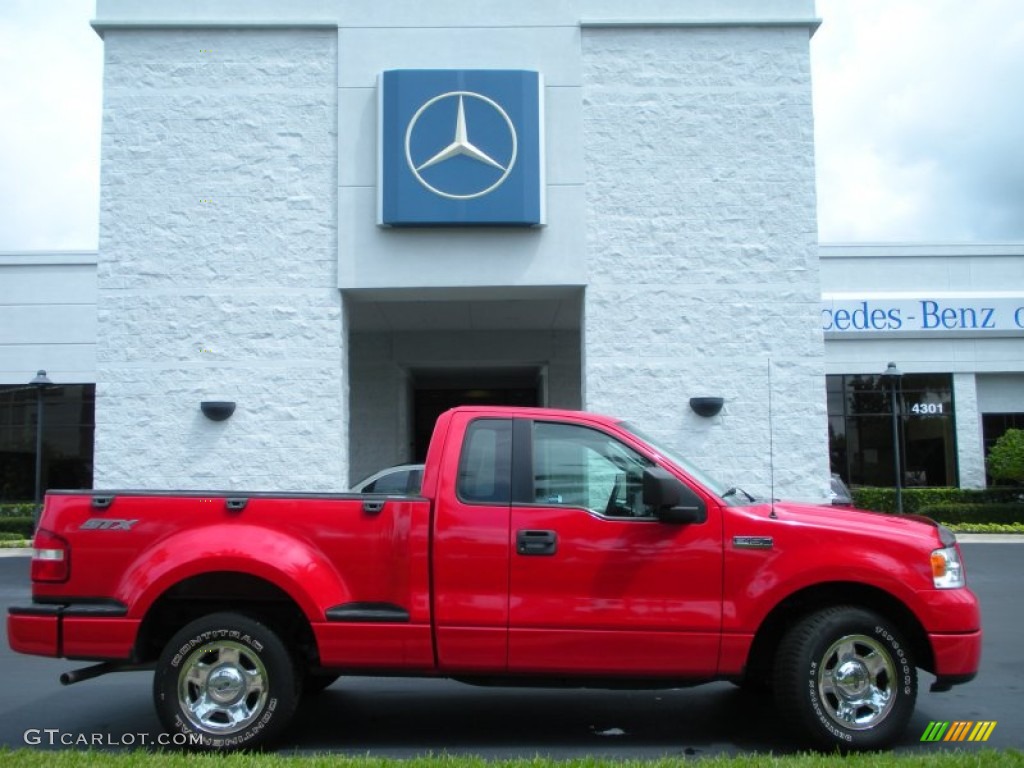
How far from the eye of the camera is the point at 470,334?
16812mm

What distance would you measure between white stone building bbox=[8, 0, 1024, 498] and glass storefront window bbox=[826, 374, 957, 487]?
14.1 m

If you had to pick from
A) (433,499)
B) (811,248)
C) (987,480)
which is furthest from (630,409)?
(987,480)

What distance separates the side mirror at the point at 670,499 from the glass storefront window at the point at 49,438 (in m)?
23.3

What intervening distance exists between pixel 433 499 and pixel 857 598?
8.38ft

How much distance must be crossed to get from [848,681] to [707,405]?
23.5 ft

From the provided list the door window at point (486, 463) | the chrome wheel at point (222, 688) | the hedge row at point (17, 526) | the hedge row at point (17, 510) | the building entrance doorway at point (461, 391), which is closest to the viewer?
the chrome wheel at point (222, 688)

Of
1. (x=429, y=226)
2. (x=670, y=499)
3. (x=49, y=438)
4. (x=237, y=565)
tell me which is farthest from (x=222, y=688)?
(x=49, y=438)

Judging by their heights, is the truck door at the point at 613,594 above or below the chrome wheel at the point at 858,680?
above

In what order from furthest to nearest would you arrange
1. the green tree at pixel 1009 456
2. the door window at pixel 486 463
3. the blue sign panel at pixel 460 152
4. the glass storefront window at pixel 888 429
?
the glass storefront window at pixel 888 429 < the green tree at pixel 1009 456 < the blue sign panel at pixel 460 152 < the door window at pixel 486 463

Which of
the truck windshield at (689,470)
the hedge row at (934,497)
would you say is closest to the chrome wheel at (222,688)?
the truck windshield at (689,470)

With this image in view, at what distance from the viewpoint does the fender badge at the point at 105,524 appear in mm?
5734

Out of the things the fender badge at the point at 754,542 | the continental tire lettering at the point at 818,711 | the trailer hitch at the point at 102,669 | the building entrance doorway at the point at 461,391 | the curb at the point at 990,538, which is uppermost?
the building entrance doorway at the point at 461,391

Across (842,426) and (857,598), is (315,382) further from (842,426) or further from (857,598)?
(842,426)

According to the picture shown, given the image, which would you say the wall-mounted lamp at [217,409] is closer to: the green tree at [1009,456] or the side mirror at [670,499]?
the side mirror at [670,499]
